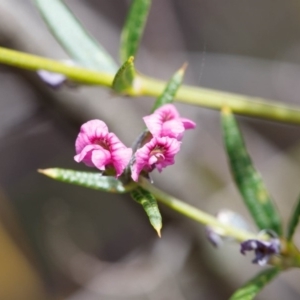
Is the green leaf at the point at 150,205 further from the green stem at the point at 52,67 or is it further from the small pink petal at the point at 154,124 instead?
the green stem at the point at 52,67

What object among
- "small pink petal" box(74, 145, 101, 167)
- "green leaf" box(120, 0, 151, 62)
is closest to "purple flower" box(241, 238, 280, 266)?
"small pink petal" box(74, 145, 101, 167)

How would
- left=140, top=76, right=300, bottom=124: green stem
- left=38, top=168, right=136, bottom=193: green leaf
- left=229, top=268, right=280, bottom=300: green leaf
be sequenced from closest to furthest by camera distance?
1. left=38, top=168, right=136, bottom=193: green leaf
2. left=229, top=268, right=280, bottom=300: green leaf
3. left=140, top=76, right=300, bottom=124: green stem

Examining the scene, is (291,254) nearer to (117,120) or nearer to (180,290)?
(117,120)

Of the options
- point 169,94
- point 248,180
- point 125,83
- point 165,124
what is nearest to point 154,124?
point 165,124

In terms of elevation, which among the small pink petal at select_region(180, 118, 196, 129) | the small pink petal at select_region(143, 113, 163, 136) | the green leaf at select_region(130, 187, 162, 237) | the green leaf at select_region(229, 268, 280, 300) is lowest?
the green leaf at select_region(229, 268, 280, 300)

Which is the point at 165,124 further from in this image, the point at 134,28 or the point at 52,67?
the point at 134,28

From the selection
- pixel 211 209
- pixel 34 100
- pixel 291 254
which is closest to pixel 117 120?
pixel 34 100

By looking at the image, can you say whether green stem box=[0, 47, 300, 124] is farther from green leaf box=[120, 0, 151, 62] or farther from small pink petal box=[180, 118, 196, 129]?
small pink petal box=[180, 118, 196, 129]
